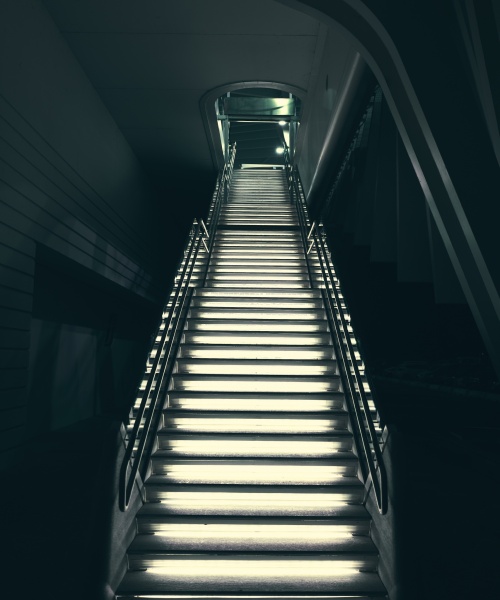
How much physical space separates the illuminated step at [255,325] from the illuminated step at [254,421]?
165cm

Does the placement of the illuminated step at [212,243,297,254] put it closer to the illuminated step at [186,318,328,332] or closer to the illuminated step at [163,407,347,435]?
the illuminated step at [186,318,328,332]

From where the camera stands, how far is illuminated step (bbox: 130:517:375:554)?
3.88 m

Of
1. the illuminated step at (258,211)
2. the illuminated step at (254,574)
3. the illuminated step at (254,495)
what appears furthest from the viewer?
the illuminated step at (258,211)

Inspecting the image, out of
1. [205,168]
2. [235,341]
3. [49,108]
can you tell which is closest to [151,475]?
[235,341]

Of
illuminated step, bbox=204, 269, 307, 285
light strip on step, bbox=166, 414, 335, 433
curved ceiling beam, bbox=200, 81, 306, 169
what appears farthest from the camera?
curved ceiling beam, bbox=200, 81, 306, 169

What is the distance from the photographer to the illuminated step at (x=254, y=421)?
5.05 metres

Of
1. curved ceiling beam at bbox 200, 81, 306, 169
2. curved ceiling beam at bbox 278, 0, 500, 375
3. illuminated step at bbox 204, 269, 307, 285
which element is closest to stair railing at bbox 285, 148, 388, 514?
illuminated step at bbox 204, 269, 307, 285

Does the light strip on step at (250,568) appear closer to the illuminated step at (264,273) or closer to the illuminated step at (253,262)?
the illuminated step at (264,273)

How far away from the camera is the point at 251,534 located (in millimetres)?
4023

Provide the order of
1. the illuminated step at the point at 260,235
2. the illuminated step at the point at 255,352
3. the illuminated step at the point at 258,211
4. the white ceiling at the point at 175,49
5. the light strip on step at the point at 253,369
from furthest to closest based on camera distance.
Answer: the illuminated step at the point at 258,211, the illuminated step at the point at 260,235, the white ceiling at the point at 175,49, the illuminated step at the point at 255,352, the light strip on step at the point at 253,369

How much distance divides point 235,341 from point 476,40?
410cm

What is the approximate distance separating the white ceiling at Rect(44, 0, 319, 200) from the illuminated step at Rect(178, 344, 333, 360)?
18.0 ft

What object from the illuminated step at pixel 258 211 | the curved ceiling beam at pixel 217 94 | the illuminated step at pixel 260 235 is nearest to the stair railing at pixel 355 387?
the illuminated step at pixel 260 235

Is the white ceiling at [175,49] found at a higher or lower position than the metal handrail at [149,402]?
higher
